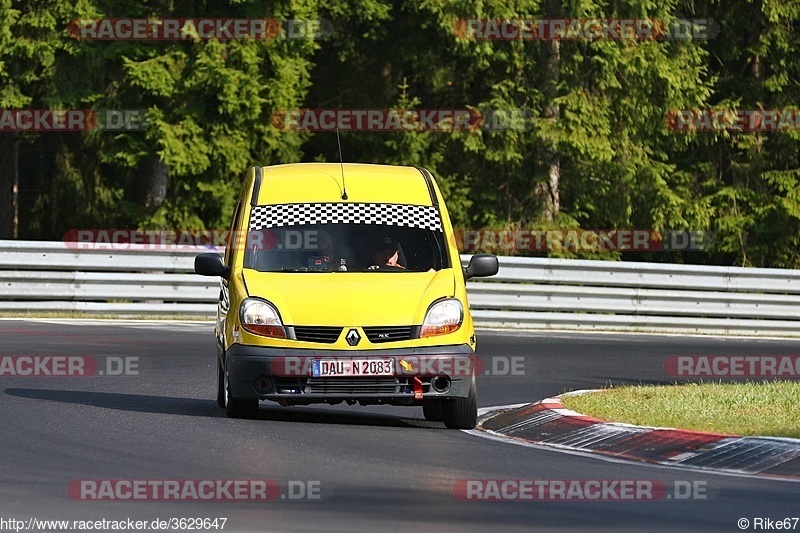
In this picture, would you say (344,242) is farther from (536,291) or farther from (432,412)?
(536,291)

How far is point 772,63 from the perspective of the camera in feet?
120

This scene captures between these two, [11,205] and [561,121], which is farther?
[11,205]

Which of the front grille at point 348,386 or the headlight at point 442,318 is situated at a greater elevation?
the headlight at point 442,318

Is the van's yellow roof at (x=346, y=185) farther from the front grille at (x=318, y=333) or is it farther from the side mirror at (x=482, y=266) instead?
the front grille at (x=318, y=333)

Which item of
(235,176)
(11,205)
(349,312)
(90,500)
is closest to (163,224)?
(235,176)

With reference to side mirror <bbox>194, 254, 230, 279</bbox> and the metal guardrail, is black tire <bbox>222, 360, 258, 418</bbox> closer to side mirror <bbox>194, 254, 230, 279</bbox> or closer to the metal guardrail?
side mirror <bbox>194, 254, 230, 279</bbox>

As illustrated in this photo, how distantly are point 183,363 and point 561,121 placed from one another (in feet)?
54.2

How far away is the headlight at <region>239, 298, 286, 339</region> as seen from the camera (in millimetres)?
12266

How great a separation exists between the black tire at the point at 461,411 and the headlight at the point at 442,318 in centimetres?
50

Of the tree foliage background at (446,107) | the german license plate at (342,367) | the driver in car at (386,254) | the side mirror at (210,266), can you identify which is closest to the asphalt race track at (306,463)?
the german license plate at (342,367)

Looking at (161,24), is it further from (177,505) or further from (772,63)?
(177,505)

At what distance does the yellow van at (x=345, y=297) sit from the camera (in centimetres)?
1215

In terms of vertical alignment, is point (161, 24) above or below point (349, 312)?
above

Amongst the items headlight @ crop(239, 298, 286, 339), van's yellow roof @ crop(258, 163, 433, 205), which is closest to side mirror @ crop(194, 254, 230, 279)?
van's yellow roof @ crop(258, 163, 433, 205)
